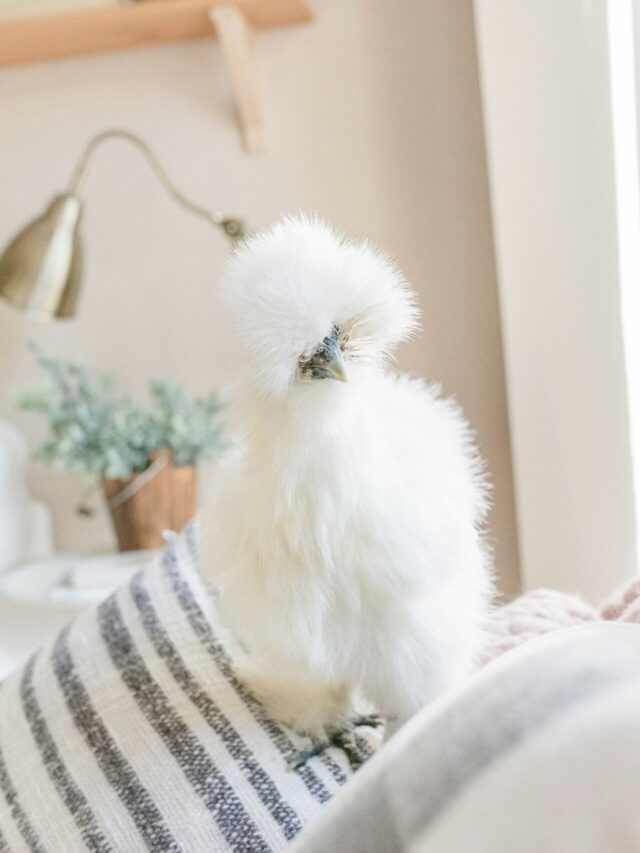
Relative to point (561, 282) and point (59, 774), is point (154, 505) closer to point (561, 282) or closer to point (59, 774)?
point (561, 282)

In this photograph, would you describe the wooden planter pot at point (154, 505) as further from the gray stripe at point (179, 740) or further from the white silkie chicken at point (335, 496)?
the white silkie chicken at point (335, 496)

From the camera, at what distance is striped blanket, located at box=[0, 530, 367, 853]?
1.68 ft

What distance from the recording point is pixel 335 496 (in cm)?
50

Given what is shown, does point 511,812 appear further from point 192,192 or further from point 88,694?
point 192,192

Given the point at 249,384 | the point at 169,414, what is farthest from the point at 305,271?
the point at 169,414

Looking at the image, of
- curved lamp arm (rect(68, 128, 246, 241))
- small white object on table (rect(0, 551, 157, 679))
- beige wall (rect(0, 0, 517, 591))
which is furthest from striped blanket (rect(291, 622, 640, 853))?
beige wall (rect(0, 0, 517, 591))

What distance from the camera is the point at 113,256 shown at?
163 cm

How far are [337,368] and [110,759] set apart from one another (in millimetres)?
292

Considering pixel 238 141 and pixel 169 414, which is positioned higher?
pixel 238 141

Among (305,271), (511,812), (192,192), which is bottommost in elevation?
(511,812)

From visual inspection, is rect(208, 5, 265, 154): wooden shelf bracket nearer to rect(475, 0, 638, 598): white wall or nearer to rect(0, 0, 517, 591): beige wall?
rect(0, 0, 517, 591): beige wall

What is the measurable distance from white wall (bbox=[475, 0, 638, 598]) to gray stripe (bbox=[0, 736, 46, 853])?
67 centimetres

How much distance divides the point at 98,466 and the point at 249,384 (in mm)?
904

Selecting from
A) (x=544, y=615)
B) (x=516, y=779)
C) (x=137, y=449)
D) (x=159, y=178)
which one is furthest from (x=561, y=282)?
(x=516, y=779)
